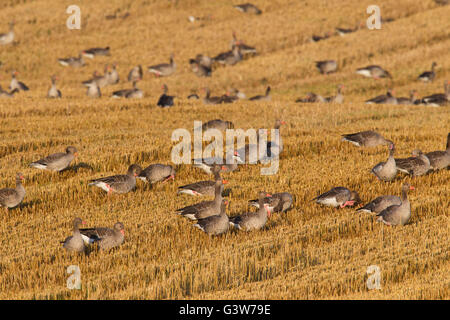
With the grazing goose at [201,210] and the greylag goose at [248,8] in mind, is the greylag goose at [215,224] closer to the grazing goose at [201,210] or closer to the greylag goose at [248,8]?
the grazing goose at [201,210]

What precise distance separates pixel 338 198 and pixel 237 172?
5.51 meters

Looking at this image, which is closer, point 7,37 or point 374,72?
point 374,72

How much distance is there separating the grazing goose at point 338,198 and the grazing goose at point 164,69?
3063 cm

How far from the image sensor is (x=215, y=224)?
52.0 ft

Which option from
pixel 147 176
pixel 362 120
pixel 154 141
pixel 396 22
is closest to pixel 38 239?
pixel 147 176

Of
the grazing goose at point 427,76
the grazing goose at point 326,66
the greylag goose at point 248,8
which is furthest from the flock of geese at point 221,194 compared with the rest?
the greylag goose at point 248,8

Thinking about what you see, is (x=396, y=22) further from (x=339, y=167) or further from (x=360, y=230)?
(x=360, y=230)

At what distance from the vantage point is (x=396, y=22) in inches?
2196

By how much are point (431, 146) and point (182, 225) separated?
40.6ft

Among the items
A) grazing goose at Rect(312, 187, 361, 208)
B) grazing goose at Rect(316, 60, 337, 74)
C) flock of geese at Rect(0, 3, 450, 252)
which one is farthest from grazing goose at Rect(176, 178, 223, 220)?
grazing goose at Rect(316, 60, 337, 74)

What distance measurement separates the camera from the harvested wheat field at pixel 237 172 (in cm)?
1309

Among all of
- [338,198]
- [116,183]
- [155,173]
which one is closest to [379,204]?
[338,198]

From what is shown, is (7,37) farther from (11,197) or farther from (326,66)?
(11,197)

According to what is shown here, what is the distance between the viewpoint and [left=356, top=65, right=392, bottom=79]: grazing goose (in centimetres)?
4428
